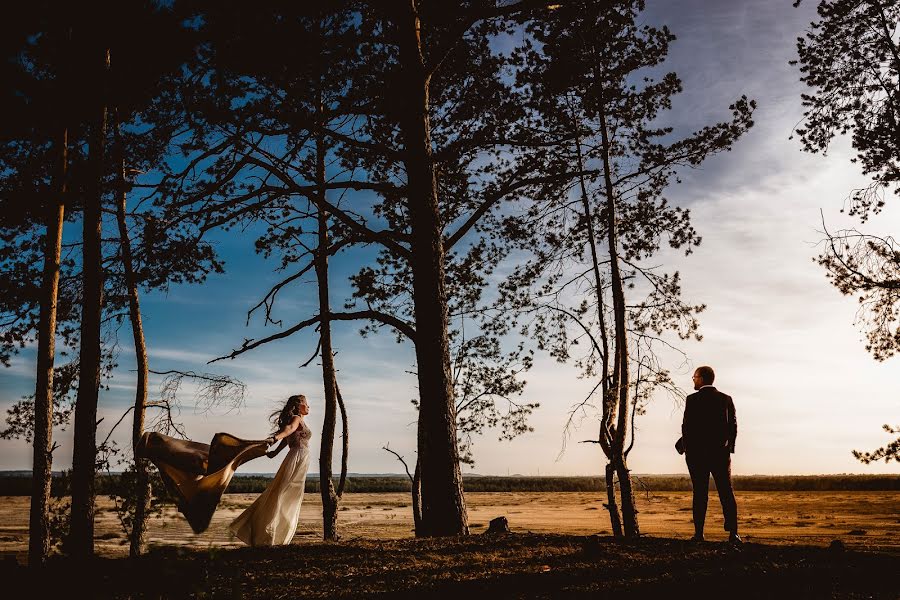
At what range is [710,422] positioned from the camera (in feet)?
25.6

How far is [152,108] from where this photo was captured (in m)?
10.2

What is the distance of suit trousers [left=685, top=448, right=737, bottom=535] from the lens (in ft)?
25.4

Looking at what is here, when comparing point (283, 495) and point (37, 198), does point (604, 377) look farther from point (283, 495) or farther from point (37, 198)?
point (37, 198)

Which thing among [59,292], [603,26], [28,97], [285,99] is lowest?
[59,292]

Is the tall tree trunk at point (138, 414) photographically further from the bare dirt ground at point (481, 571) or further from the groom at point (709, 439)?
the groom at point (709, 439)

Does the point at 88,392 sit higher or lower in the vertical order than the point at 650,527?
higher

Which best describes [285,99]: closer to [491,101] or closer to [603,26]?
[491,101]

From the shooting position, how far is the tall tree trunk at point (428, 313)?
834cm

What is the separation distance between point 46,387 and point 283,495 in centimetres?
718

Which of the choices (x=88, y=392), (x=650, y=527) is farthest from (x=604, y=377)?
(x=650, y=527)

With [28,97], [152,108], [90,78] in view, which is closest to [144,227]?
[152,108]

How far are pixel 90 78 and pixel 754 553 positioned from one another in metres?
12.9

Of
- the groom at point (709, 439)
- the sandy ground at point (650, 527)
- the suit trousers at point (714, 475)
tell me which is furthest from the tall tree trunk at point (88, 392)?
the suit trousers at point (714, 475)

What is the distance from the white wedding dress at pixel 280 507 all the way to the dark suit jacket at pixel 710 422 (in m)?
5.34
